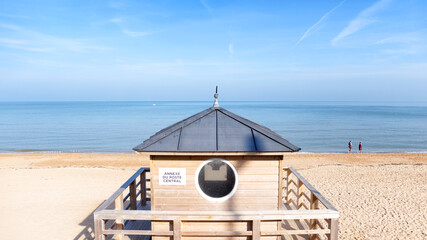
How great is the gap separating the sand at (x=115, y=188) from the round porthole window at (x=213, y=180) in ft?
16.6

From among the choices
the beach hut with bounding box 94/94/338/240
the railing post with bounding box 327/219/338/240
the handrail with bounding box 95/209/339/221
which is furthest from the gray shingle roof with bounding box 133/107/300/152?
the railing post with bounding box 327/219/338/240

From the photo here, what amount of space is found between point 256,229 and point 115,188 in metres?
10.9

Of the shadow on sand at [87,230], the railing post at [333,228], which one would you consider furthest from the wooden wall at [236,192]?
the shadow on sand at [87,230]

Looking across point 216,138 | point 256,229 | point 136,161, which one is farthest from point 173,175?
point 136,161

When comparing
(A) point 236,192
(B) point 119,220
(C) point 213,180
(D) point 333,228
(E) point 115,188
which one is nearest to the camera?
(D) point 333,228

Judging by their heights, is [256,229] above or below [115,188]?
above

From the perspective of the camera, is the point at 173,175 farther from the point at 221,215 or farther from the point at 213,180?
the point at 221,215

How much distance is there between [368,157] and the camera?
81.9 ft

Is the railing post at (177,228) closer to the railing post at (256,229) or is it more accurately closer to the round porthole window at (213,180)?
the round porthole window at (213,180)

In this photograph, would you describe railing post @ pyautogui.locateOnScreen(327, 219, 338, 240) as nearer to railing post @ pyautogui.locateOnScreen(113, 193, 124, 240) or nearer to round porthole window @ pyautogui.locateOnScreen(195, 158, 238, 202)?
round porthole window @ pyautogui.locateOnScreen(195, 158, 238, 202)

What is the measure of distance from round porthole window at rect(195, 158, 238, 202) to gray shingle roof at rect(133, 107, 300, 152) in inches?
17.2

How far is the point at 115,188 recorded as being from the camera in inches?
554

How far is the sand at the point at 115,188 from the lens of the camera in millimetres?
8836

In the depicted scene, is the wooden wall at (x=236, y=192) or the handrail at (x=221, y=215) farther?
the wooden wall at (x=236, y=192)
